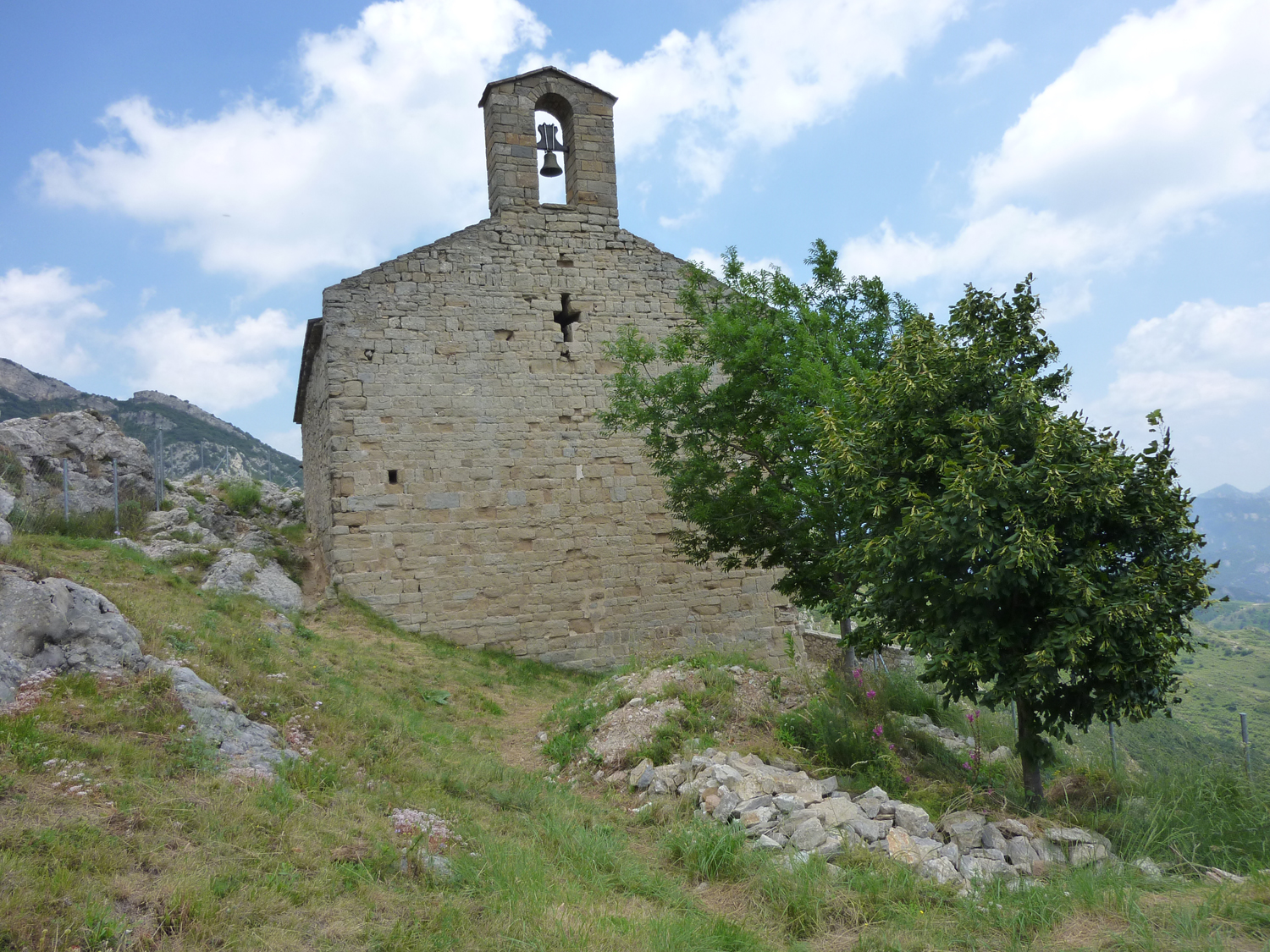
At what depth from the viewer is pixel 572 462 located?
490 inches

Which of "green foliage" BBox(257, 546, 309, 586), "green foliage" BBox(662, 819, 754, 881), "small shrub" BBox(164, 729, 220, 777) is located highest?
"green foliage" BBox(257, 546, 309, 586)

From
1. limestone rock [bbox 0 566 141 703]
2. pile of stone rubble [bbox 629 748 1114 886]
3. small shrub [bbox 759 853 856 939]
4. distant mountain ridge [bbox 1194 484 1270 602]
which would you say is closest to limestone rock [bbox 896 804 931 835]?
pile of stone rubble [bbox 629 748 1114 886]

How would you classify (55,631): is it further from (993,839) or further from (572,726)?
(993,839)

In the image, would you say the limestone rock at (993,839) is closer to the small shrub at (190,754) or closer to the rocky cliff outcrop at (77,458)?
the small shrub at (190,754)

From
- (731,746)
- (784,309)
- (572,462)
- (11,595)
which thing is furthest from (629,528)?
(11,595)

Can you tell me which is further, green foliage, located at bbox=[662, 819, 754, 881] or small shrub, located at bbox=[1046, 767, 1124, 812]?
small shrub, located at bbox=[1046, 767, 1124, 812]

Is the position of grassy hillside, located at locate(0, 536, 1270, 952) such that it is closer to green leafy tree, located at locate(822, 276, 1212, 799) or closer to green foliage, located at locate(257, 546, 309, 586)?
green leafy tree, located at locate(822, 276, 1212, 799)

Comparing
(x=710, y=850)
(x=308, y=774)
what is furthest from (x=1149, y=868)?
(x=308, y=774)

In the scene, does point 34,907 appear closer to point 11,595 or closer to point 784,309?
point 11,595

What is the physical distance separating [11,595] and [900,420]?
6.50 metres

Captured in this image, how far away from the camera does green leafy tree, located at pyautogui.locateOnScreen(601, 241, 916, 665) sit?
27.8 ft

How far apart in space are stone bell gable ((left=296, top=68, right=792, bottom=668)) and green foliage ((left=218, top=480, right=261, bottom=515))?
7.55ft

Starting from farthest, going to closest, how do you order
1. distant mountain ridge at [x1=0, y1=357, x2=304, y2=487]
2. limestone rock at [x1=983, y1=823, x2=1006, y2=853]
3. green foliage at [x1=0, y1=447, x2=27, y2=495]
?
distant mountain ridge at [x1=0, y1=357, x2=304, y2=487]
green foliage at [x1=0, y1=447, x2=27, y2=495]
limestone rock at [x1=983, y1=823, x2=1006, y2=853]

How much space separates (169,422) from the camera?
43156mm
